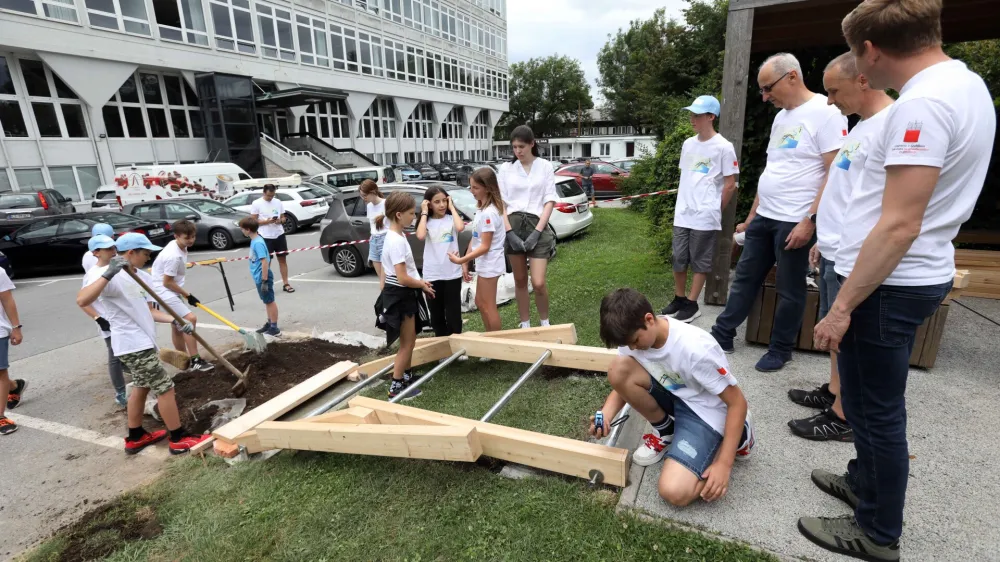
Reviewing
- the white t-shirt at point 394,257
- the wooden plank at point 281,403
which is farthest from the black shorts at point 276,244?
the white t-shirt at point 394,257

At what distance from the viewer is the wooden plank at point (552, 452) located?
2.52m

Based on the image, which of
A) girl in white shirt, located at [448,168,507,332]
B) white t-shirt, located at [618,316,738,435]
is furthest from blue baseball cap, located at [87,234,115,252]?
white t-shirt, located at [618,316,738,435]

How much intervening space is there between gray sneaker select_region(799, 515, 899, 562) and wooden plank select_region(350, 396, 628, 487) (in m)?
0.81

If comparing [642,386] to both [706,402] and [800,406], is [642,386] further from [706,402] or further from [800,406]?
[800,406]

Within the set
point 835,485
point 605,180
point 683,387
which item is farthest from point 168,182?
point 835,485

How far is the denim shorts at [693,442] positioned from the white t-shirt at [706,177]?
2.37 meters

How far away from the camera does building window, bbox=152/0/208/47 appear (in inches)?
886

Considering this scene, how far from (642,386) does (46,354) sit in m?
7.51

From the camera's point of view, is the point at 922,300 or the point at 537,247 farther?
the point at 537,247

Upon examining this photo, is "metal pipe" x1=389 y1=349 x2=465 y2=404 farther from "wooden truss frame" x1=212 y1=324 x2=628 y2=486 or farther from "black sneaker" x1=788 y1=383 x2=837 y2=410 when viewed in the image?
"black sneaker" x1=788 y1=383 x2=837 y2=410

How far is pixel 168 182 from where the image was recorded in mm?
17016

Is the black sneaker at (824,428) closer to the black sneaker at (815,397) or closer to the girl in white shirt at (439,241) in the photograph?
the black sneaker at (815,397)

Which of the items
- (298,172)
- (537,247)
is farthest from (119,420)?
(298,172)

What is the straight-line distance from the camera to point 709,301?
16.6 feet
